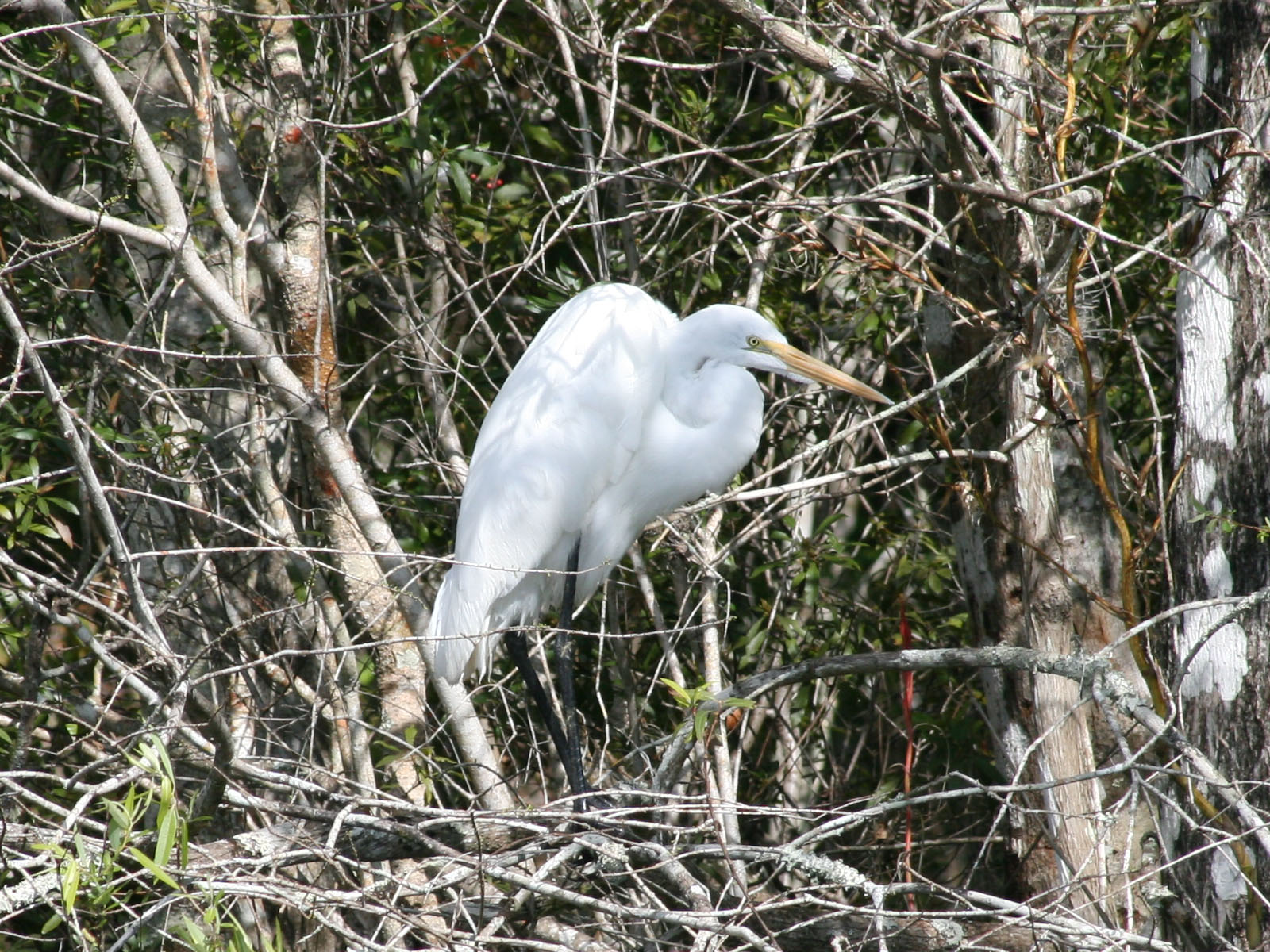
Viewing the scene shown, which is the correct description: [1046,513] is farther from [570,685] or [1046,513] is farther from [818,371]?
[570,685]

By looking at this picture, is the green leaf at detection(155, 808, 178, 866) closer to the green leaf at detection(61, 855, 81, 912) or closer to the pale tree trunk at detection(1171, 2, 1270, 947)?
the green leaf at detection(61, 855, 81, 912)

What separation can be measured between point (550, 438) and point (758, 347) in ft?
1.90

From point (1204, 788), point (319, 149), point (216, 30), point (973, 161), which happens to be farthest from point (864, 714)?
point (216, 30)

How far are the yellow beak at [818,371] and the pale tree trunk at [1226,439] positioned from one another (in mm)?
710

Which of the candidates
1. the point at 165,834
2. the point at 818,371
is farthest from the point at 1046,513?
the point at 165,834

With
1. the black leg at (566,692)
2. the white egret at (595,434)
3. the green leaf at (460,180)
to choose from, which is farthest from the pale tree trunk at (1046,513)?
the green leaf at (460,180)

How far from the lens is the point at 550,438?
3139 millimetres

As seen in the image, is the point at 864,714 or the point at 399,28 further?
the point at 864,714

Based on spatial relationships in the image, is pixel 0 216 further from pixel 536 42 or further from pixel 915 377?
pixel 915 377

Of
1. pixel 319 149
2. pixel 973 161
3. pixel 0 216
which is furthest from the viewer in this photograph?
pixel 0 216

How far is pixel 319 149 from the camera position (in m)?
2.97

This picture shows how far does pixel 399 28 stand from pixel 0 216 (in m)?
1.29

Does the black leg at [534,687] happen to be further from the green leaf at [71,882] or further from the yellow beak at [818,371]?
the green leaf at [71,882]

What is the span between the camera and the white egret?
3.09 meters
